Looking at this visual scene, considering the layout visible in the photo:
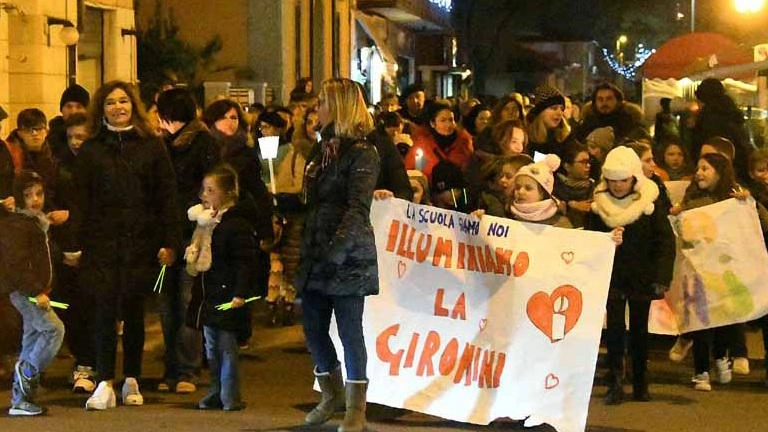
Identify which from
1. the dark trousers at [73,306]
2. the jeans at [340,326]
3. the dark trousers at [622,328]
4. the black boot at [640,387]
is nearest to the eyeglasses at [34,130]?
the dark trousers at [73,306]

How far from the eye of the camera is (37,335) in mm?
8500

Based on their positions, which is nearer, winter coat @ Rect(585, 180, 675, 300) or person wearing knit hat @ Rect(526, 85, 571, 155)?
winter coat @ Rect(585, 180, 675, 300)

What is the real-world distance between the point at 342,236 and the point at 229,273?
1.12 metres

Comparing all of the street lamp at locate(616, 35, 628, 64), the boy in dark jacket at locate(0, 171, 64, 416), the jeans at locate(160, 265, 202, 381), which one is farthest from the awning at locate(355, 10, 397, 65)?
the street lamp at locate(616, 35, 628, 64)

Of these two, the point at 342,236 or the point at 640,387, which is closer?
the point at 342,236

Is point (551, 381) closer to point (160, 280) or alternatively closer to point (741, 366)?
point (160, 280)

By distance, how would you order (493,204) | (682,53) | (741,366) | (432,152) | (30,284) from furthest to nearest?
(682,53)
(432,152)
(741,366)
(493,204)
(30,284)

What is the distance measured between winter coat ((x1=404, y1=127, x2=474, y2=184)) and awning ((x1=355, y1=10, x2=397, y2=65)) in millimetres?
22287

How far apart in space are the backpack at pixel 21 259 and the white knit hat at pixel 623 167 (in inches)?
138

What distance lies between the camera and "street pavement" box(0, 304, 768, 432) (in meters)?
8.16

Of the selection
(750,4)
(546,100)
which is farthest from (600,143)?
(750,4)

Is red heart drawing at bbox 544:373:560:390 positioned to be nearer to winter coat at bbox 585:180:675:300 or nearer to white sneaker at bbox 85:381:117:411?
winter coat at bbox 585:180:675:300

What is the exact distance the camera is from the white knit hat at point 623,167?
28.5ft

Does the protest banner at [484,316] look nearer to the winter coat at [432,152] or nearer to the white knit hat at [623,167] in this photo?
the white knit hat at [623,167]
